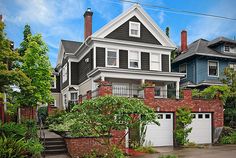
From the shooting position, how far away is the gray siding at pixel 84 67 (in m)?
22.7

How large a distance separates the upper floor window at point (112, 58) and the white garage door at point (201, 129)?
7.57 m

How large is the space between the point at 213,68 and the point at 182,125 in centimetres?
1198

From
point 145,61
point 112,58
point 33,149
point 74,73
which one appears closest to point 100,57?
point 112,58

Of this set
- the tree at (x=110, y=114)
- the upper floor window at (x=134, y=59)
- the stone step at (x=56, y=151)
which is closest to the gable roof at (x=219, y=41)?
the upper floor window at (x=134, y=59)

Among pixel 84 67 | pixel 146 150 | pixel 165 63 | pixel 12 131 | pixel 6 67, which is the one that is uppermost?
pixel 165 63

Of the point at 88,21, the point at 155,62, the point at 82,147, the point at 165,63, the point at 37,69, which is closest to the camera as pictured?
the point at 82,147

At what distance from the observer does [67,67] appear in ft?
89.3

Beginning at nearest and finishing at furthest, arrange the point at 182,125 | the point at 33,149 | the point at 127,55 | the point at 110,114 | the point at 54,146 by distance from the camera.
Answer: the point at 110,114 < the point at 33,149 < the point at 54,146 < the point at 182,125 < the point at 127,55

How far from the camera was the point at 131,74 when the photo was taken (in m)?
21.5

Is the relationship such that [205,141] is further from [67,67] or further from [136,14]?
[67,67]

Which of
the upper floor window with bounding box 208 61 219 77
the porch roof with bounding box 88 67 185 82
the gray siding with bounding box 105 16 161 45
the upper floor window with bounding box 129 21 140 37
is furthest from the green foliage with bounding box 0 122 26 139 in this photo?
the upper floor window with bounding box 208 61 219 77

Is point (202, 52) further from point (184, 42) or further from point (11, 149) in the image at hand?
point (11, 149)

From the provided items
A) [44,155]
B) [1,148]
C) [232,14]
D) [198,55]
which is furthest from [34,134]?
[198,55]

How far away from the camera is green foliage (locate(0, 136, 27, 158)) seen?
1013 cm
